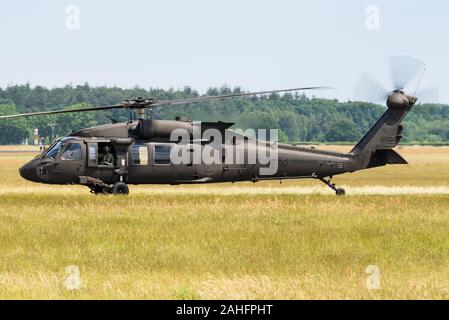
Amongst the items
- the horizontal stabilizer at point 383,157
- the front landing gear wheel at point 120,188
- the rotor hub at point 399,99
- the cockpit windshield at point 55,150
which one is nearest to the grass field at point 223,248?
the front landing gear wheel at point 120,188

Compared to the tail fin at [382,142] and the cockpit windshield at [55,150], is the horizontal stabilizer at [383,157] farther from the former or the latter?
the cockpit windshield at [55,150]

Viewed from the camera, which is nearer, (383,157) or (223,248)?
(223,248)

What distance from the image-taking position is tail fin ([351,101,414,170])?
34.0 metres

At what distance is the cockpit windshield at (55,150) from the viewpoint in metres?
30.6

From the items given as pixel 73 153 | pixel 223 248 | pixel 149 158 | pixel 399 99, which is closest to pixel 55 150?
pixel 73 153

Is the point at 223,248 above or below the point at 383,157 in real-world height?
below

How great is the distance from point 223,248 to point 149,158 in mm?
13096

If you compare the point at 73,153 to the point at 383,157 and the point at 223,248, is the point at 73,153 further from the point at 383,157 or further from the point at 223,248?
the point at 223,248

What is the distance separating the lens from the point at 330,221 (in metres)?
22.7

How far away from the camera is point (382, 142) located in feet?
112

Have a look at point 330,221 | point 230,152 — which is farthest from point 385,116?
point 330,221

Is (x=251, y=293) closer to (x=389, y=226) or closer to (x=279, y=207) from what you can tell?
(x=389, y=226)

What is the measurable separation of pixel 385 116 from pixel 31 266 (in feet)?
66.8
